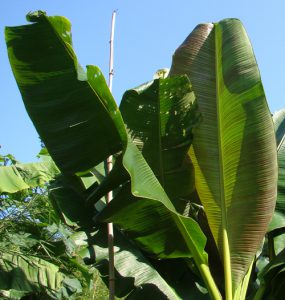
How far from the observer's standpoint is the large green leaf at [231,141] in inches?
99.1

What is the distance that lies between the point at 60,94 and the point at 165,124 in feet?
1.89

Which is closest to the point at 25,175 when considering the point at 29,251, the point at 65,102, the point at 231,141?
the point at 29,251

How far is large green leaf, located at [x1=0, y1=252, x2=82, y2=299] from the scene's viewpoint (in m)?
3.91

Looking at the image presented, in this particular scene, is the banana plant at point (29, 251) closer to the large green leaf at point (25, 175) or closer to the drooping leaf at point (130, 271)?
the large green leaf at point (25, 175)

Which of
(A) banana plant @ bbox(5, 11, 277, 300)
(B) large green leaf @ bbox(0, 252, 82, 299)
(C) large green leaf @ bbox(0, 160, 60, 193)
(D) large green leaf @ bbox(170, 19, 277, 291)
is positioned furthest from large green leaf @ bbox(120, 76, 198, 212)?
(C) large green leaf @ bbox(0, 160, 60, 193)

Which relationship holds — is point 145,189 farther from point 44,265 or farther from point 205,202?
point 44,265

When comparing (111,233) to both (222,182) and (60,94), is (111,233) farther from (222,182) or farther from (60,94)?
(60,94)

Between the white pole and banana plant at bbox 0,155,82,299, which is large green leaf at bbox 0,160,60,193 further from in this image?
the white pole

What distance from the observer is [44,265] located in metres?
4.10

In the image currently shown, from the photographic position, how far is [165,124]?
8.38ft

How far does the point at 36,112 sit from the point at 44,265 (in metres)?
2.09

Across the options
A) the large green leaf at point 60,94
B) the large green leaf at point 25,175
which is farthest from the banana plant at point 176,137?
the large green leaf at point 25,175

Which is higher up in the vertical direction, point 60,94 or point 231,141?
point 60,94

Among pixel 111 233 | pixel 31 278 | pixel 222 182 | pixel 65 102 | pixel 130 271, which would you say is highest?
pixel 65 102
